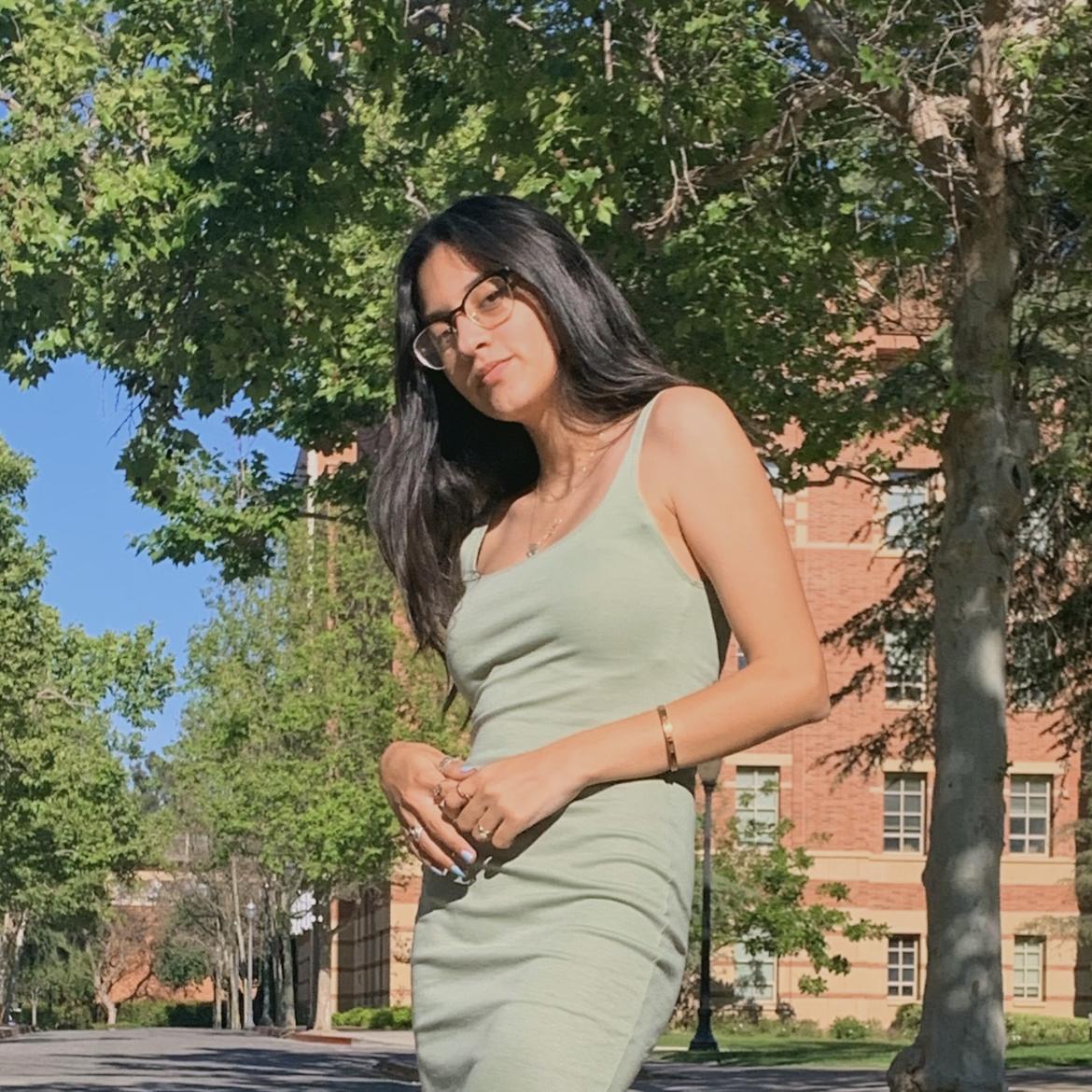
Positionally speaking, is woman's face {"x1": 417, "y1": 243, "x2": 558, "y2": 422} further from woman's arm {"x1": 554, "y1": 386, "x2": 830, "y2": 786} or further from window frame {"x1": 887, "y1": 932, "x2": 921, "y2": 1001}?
window frame {"x1": 887, "y1": 932, "x2": 921, "y2": 1001}

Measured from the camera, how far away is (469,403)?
126 inches

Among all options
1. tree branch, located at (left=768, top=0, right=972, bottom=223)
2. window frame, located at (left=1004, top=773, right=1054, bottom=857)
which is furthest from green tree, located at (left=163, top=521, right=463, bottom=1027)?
tree branch, located at (left=768, top=0, right=972, bottom=223)

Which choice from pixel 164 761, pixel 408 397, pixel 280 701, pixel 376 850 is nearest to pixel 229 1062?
pixel 376 850

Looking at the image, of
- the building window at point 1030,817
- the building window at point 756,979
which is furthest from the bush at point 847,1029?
the building window at point 1030,817

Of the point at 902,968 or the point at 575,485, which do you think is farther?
the point at 902,968

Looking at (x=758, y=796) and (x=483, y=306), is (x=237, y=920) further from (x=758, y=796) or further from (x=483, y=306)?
(x=483, y=306)

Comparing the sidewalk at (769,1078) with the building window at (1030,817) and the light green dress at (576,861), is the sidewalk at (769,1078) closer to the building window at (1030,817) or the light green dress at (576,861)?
the building window at (1030,817)

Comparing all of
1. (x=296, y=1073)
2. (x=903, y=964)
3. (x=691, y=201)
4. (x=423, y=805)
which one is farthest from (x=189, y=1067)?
(x=423, y=805)

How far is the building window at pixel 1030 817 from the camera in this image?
5712 centimetres

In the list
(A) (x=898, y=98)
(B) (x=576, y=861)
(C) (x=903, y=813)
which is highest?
(A) (x=898, y=98)

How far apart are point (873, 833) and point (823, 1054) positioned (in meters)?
18.1

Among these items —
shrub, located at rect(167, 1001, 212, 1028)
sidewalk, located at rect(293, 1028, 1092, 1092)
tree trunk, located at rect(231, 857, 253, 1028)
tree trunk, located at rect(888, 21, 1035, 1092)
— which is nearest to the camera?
tree trunk, located at rect(888, 21, 1035, 1092)

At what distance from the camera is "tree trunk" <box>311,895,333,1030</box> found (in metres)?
58.8

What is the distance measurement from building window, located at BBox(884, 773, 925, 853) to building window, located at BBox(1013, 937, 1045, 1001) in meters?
3.46
